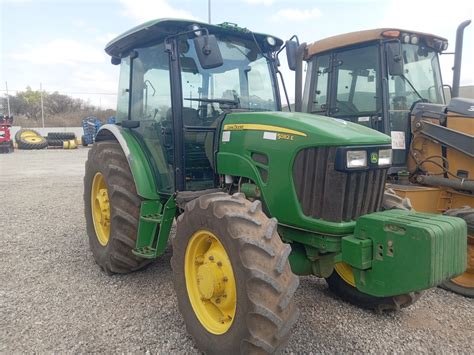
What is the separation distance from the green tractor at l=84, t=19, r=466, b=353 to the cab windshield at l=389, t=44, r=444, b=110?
198cm

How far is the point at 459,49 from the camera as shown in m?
4.94

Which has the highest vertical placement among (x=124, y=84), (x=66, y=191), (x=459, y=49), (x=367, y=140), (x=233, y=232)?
(x=459, y=49)

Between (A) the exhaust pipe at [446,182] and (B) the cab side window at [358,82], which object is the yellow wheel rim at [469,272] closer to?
(A) the exhaust pipe at [446,182]

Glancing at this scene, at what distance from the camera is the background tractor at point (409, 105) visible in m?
4.68

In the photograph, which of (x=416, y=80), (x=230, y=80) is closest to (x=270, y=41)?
(x=230, y=80)

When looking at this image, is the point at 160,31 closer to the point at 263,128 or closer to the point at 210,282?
the point at 263,128

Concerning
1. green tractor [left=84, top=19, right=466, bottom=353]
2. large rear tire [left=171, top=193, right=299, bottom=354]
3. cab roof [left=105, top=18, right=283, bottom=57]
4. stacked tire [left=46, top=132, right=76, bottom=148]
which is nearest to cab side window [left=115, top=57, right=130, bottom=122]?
green tractor [left=84, top=19, right=466, bottom=353]

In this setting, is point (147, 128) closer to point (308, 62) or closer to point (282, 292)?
point (282, 292)

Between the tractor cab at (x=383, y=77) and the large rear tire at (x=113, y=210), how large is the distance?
3093 millimetres

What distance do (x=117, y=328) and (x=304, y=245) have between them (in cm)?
159

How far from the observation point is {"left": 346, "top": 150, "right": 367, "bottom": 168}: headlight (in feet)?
8.78

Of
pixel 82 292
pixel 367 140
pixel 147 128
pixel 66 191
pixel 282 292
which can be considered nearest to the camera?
pixel 282 292

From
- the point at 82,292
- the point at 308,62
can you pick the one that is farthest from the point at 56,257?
the point at 308,62

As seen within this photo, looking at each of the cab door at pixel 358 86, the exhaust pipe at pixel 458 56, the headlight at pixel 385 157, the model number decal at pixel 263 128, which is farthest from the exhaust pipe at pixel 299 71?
the exhaust pipe at pixel 458 56
